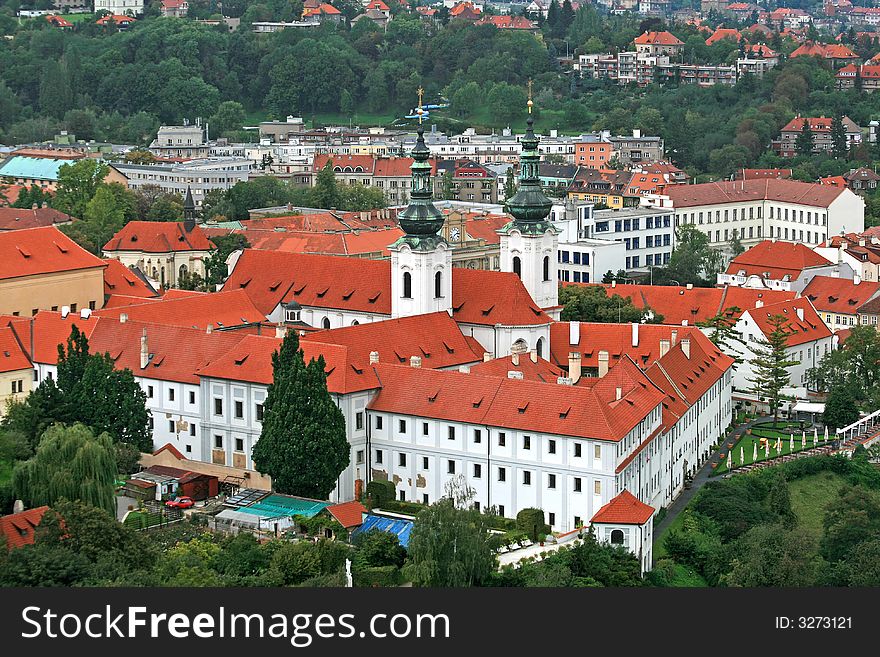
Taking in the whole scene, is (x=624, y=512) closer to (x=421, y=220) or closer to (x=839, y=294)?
(x=421, y=220)

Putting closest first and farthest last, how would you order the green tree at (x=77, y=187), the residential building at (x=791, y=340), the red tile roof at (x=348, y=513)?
the red tile roof at (x=348, y=513) < the residential building at (x=791, y=340) < the green tree at (x=77, y=187)

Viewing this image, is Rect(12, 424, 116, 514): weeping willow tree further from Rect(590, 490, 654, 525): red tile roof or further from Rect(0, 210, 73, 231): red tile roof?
Rect(0, 210, 73, 231): red tile roof

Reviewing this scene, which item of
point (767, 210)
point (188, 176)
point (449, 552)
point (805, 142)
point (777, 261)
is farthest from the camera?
point (805, 142)

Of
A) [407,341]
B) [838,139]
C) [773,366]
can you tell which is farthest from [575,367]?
[838,139]

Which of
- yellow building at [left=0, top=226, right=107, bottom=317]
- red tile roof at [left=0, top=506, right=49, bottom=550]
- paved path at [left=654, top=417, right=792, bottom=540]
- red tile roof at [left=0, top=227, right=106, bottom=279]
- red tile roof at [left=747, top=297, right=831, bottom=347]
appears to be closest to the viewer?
red tile roof at [left=0, top=506, right=49, bottom=550]

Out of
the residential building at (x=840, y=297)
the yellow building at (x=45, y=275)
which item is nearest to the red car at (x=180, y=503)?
the yellow building at (x=45, y=275)

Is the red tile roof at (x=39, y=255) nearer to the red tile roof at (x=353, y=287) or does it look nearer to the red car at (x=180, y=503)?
the red tile roof at (x=353, y=287)

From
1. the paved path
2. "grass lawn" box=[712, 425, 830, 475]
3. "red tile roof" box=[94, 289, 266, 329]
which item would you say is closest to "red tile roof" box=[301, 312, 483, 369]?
"red tile roof" box=[94, 289, 266, 329]
